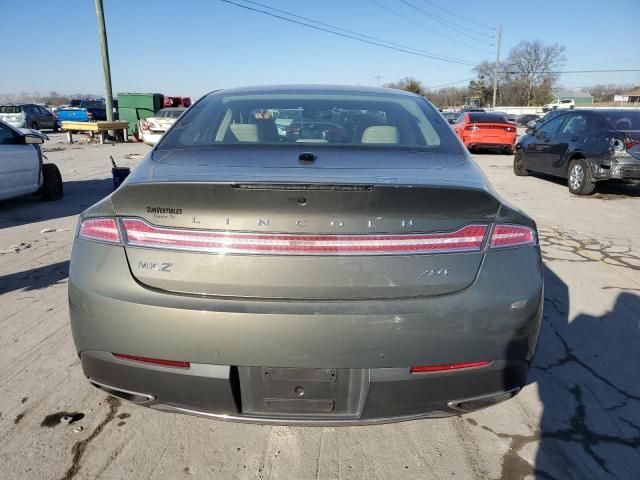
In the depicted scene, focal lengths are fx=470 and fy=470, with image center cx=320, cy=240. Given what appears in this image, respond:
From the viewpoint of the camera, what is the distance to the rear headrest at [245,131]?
256 cm

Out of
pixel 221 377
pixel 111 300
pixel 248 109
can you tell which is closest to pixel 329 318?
pixel 221 377

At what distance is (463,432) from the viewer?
2.31m

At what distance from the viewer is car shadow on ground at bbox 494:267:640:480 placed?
6.80 feet

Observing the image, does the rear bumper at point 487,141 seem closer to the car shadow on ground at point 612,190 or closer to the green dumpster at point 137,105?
the car shadow on ground at point 612,190

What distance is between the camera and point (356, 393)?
5.73ft

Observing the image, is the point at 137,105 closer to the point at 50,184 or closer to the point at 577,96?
the point at 50,184

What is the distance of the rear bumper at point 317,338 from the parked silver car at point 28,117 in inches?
1175

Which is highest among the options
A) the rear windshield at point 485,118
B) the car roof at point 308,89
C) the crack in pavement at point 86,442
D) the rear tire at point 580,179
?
the car roof at point 308,89

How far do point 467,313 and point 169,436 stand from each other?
59.8 inches

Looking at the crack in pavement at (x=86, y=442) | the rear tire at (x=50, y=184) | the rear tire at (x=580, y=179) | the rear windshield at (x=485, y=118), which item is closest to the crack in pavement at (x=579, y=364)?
the crack in pavement at (x=86, y=442)

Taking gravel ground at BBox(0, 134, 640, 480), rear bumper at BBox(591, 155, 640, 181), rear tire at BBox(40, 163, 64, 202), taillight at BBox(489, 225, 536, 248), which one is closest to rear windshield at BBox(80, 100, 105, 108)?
rear tire at BBox(40, 163, 64, 202)

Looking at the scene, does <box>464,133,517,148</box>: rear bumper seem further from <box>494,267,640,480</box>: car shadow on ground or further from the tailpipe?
the tailpipe

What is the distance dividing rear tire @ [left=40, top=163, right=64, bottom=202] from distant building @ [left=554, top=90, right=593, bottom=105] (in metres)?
83.6

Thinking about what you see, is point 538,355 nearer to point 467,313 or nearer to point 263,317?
point 467,313
